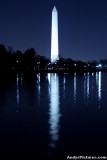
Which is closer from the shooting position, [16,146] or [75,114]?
[16,146]

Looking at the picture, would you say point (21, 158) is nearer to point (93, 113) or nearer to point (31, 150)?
point (31, 150)

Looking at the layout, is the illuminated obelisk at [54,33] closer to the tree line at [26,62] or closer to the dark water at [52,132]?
the tree line at [26,62]

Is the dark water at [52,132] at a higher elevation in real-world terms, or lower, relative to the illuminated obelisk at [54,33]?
lower

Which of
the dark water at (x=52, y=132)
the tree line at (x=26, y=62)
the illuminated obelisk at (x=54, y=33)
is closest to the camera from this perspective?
the dark water at (x=52, y=132)

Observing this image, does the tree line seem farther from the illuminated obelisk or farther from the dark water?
the dark water

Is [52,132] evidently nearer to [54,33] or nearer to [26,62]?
[26,62]

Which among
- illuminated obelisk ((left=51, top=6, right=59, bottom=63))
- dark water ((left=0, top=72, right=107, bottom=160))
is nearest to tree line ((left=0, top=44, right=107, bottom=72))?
illuminated obelisk ((left=51, top=6, right=59, bottom=63))

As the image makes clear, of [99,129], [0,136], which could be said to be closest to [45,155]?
[0,136]

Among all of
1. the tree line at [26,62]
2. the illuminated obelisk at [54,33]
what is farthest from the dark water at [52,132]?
the illuminated obelisk at [54,33]

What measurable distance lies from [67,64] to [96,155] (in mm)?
173481

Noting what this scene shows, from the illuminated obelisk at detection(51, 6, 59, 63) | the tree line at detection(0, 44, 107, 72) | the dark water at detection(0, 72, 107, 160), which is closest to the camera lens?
the dark water at detection(0, 72, 107, 160)

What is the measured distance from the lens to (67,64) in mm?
182250

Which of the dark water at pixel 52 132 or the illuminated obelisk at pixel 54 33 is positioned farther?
the illuminated obelisk at pixel 54 33

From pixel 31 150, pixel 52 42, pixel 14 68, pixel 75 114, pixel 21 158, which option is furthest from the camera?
pixel 52 42
